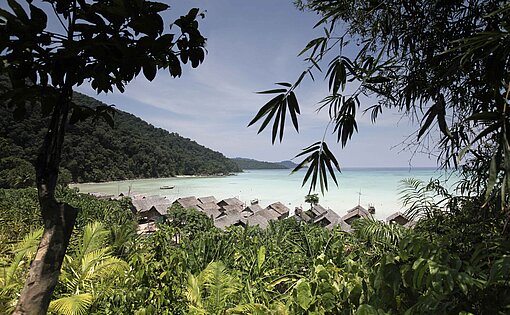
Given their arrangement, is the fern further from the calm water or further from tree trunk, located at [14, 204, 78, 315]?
tree trunk, located at [14, 204, 78, 315]

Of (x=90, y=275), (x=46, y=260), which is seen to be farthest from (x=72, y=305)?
(x=46, y=260)

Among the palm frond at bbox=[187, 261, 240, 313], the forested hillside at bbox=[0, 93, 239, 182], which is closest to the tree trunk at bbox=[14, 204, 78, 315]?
the palm frond at bbox=[187, 261, 240, 313]

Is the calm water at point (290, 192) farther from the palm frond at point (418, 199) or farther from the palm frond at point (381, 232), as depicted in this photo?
the palm frond at point (381, 232)

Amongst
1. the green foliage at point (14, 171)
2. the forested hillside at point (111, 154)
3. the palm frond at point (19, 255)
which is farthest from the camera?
the forested hillside at point (111, 154)

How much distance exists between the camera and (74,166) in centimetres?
3706

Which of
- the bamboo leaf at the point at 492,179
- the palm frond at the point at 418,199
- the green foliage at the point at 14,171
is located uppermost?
the bamboo leaf at the point at 492,179

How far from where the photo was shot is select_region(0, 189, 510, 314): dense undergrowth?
2.93 feet

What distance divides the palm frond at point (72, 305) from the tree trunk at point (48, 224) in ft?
3.10

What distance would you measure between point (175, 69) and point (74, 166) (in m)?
43.0

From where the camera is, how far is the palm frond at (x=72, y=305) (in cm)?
167

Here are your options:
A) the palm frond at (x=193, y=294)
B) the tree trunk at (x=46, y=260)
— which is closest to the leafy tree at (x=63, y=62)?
the tree trunk at (x=46, y=260)

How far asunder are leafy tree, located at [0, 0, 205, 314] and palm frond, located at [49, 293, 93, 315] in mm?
940

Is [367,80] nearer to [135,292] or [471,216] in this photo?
[471,216]

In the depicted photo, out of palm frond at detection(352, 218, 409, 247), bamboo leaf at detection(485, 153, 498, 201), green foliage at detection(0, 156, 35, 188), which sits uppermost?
bamboo leaf at detection(485, 153, 498, 201)
